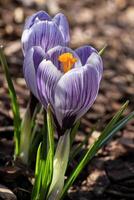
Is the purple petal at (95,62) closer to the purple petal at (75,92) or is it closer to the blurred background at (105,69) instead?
the purple petal at (75,92)

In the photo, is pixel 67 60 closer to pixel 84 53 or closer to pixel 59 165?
pixel 84 53

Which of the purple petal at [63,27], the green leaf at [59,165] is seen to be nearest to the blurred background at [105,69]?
the green leaf at [59,165]

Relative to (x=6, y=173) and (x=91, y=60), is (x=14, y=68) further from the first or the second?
(x=91, y=60)

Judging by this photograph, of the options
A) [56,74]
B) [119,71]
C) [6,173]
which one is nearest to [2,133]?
[6,173]

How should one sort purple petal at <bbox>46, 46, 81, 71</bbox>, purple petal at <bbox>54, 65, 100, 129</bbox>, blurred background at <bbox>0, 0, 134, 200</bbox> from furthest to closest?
blurred background at <bbox>0, 0, 134, 200</bbox> < purple petal at <bbox>46, 46, 81, 71</bbox> < purple petal at <bbox>54, 65, 100, 129</bbox>

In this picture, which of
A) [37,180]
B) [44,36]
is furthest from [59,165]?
[44,36]

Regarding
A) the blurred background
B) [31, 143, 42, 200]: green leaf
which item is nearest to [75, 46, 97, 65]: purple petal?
[31, 143, 42, 200]: green leaf

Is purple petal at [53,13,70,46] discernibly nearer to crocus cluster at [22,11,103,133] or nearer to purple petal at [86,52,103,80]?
crocus cluster at [22,11,103,133]
